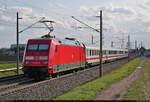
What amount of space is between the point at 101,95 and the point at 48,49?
765 centimetres

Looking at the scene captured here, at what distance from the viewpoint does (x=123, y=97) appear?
11.9 m

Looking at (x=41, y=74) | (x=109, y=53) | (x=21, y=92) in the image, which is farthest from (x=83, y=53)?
(x=109, y=53)

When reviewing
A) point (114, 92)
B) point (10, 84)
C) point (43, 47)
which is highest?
point (43, 47)

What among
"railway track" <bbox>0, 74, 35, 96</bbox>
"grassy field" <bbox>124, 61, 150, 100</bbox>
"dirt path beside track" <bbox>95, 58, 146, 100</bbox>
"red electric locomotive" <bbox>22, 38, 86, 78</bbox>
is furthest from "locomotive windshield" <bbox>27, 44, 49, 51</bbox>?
"grassy field" <bbox>124, 61, 150, 100</bbox>

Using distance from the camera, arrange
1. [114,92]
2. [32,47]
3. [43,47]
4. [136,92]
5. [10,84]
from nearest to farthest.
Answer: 1. [136,92]
2. [114,92]
3. [10,84]
4. [43,47]
5. [32,47]

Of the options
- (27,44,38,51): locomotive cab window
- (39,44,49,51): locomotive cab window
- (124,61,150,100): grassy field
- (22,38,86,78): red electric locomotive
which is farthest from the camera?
(27,44,38,51): locomotive cab window

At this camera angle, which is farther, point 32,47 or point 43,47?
point 32,47

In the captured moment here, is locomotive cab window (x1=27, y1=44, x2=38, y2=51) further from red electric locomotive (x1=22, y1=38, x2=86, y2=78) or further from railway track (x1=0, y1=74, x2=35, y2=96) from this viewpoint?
railway track (x1=0, y1=74, x2=35, y2=96)

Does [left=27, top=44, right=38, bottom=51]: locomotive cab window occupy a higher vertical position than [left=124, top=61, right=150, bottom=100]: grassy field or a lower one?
higher

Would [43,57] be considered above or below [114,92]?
above

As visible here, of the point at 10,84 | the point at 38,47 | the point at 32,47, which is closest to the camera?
the point at 10,84

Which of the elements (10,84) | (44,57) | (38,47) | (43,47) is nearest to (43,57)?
(44,57)

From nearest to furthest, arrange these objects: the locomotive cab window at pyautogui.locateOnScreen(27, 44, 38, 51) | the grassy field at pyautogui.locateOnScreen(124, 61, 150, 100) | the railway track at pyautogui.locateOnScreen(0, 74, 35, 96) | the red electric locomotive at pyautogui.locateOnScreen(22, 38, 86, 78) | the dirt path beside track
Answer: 1. the grassy field at pyautogui.locateOnScreen(124, 61, 150, 100)
2. the dirt path beside track
3. the railway track at pyautogui.locateOnScreen(0, 74, 35, 96)
4. the red electric locomotive at pyautogui.locateOnScreen(22, 38, 86, 78)
5. the locomotive cab window at pyautogui.locateOnScreen(27, 44, 38, 51)

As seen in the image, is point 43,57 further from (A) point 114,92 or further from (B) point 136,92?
(B) point 136,92
